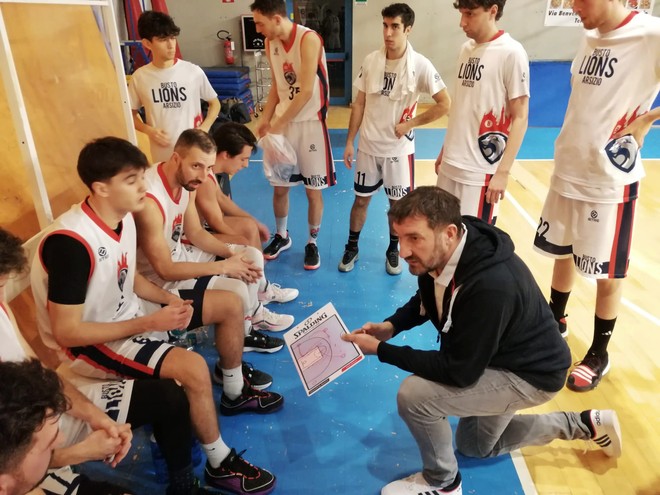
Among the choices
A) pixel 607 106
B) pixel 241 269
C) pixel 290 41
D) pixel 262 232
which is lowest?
pixel 262 232

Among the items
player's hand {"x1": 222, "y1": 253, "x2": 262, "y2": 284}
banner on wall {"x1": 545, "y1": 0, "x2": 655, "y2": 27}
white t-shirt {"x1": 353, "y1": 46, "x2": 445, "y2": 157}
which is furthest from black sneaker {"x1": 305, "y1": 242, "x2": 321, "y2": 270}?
banner on wall {"x1": 545, "y1": 0, "x2": 655, "y2": 27}

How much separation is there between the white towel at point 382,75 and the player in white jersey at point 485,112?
58 cm

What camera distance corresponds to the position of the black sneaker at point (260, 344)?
122 inches

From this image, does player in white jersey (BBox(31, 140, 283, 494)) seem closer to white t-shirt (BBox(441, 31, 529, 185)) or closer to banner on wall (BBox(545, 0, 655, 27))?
white t-shirt (BBox(441, 31, 529, 185))

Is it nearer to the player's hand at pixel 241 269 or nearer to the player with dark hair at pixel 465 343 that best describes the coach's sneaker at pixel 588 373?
the player with dark hair at pixel 465 343

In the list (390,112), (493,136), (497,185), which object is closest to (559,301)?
(497,185)

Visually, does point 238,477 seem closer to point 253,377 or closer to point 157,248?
point 253,377

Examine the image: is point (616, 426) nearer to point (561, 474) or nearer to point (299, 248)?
point (561, 474)

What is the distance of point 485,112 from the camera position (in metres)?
3.06

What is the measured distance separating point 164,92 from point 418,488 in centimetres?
318

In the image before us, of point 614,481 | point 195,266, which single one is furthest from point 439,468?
point 195,266

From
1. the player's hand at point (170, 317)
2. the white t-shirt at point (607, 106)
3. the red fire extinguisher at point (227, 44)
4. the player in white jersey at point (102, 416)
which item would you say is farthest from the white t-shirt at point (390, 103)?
the red fire extinguisher at point (227, 44)

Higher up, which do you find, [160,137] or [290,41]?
[290,41]

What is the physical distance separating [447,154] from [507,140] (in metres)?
0.38
